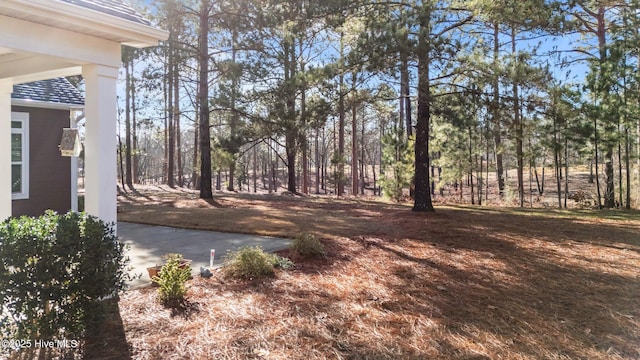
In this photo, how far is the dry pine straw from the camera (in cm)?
279

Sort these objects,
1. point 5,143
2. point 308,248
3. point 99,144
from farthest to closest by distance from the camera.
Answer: point 308,248 < point 5,143 < point 99,144

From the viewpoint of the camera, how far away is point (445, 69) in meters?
8.81

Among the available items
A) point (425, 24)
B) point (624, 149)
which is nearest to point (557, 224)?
point (425, 24)

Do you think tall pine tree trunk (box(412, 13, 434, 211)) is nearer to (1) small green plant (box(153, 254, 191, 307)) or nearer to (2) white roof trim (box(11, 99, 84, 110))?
(1) small green plant (box(153, 254, 191, 307))

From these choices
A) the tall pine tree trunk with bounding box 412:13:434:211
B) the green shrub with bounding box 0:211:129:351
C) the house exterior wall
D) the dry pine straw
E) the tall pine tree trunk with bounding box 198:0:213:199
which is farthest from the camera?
the tall pine tree trunk with bounding box 198:0:213:199

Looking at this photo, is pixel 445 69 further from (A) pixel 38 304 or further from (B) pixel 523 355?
(A) pixel 38 304

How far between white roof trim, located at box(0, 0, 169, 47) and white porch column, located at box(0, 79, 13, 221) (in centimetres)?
179

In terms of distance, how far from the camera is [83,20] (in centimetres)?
327

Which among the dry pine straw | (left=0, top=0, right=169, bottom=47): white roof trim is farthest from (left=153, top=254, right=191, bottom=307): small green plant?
(left=0, top=0, right=169, bottom=47): white roof trim

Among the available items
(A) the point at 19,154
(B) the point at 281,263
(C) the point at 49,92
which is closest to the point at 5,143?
(B) the point at 281,263

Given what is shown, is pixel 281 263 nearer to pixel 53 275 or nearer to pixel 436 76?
pixel 53 275

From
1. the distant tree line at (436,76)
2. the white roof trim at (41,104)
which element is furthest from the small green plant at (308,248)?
the white roof trim at (41,104)

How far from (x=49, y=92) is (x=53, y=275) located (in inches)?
307

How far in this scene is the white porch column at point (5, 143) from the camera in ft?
14.7
